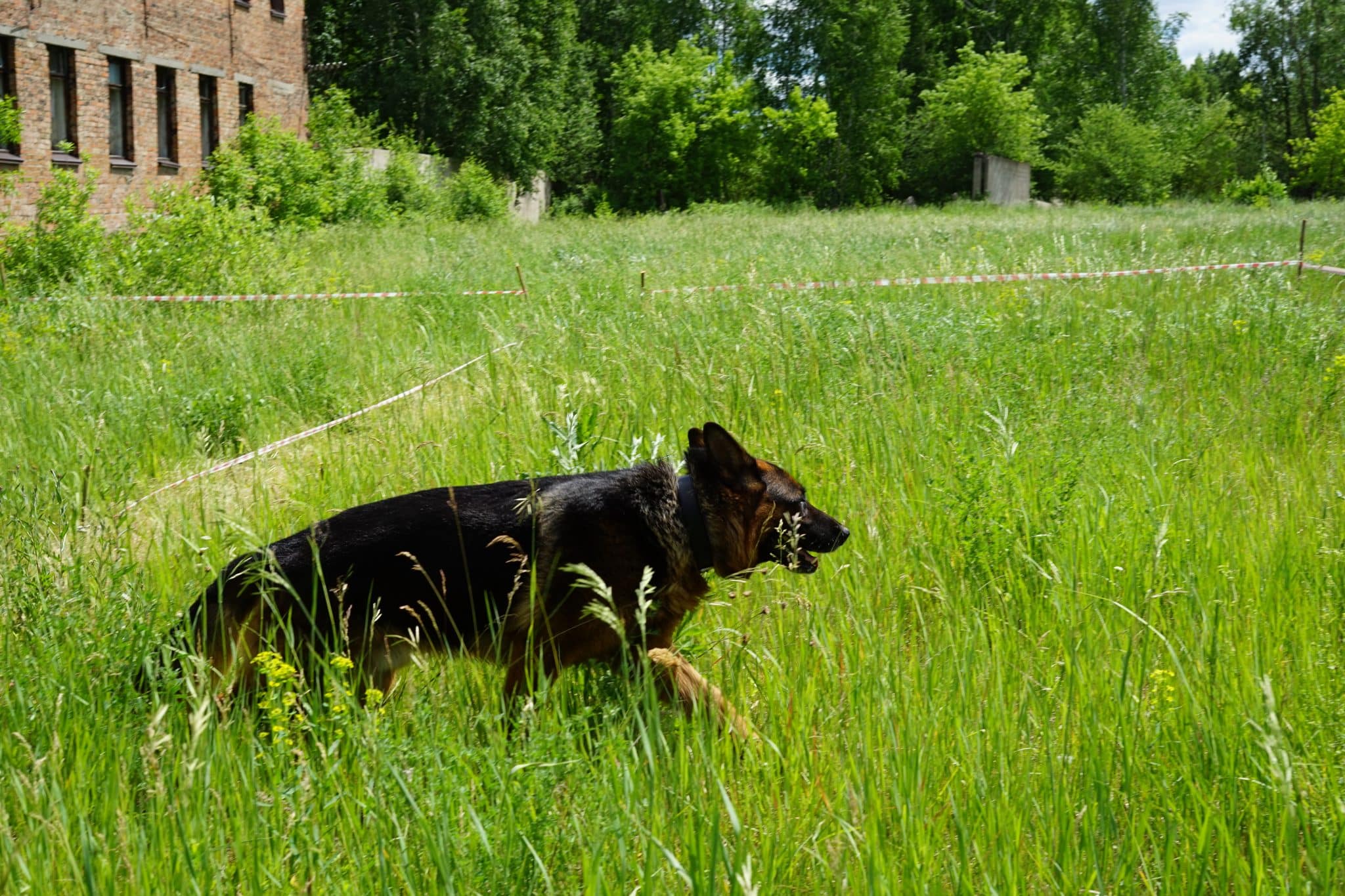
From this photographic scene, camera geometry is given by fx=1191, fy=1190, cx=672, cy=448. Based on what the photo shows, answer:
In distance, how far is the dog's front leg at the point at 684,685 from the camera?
3.16m

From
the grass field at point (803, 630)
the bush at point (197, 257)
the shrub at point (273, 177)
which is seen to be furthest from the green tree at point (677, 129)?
the grass field at point (803, 630)

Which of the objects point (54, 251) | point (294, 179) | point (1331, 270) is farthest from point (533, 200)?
point (1331, 270)

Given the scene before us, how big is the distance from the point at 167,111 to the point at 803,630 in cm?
2684

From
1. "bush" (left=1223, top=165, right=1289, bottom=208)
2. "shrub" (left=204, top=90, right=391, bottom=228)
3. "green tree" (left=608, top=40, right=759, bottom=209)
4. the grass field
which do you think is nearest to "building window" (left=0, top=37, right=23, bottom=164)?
"shrub" (left=204, top=90, right=391, bottom=228)

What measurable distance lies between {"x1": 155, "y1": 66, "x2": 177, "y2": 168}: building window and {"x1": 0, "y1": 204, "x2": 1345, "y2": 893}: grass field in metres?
19.9

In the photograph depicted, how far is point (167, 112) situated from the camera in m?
26.3

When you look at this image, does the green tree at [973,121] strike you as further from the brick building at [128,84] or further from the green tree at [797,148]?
the brick building at [128,84]

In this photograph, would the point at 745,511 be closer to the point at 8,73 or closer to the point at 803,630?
the point at 803,630

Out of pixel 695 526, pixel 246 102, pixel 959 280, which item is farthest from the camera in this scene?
pixel 246 102

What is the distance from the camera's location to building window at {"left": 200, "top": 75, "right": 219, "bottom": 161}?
27.8 m

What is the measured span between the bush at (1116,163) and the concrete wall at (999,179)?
369 cm

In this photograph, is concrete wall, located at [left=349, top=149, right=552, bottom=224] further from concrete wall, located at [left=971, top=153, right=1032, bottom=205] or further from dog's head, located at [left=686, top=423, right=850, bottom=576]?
dog's head, located at [left=686, top=423, right=850, bottom=576]

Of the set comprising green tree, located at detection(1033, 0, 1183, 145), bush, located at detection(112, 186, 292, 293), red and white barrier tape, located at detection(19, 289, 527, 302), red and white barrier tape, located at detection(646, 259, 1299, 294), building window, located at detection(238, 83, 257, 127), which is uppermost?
green tree, located at detection(1033, 0, 1183, 145)

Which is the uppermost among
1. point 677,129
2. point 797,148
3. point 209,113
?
point 677,129
